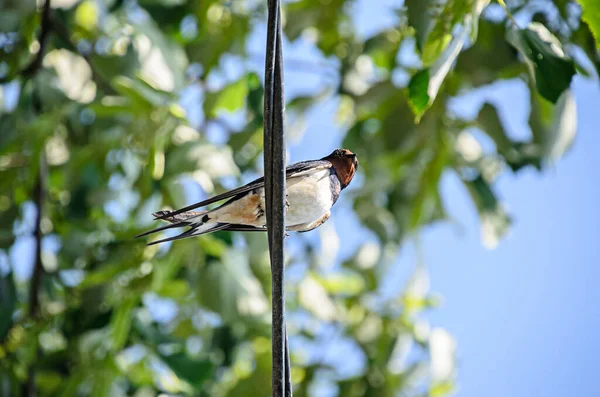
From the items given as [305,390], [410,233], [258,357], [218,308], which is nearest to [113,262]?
[218,308]

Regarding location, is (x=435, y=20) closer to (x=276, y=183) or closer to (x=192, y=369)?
(x=276, y=183)

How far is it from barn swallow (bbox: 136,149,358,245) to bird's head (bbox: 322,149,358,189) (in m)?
0.02

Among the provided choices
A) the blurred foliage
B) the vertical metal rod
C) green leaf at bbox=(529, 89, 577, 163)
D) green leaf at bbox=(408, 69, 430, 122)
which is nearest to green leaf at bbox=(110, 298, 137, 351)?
the blurred foliage

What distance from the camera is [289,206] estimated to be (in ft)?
6.58

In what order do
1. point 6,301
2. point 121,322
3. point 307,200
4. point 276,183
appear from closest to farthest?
point 276,183
point 307,200
point 121,322
point 6,301

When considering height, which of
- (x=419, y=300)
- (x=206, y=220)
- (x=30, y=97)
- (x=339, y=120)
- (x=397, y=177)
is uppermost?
(x=339, y=120)

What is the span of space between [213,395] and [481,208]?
6.16 feet

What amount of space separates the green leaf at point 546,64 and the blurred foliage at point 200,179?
824 millimetres

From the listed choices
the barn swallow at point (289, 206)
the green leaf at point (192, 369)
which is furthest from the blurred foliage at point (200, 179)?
the barn swallow at point (289, 206)

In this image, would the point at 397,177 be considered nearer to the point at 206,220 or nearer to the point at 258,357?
the point at 258,357

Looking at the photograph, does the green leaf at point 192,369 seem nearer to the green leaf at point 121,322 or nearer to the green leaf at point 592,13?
the green leaf at point 121,322

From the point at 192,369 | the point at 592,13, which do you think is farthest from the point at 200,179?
the point at 592,13

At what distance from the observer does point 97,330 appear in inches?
146

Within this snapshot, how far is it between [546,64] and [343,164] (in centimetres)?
62
